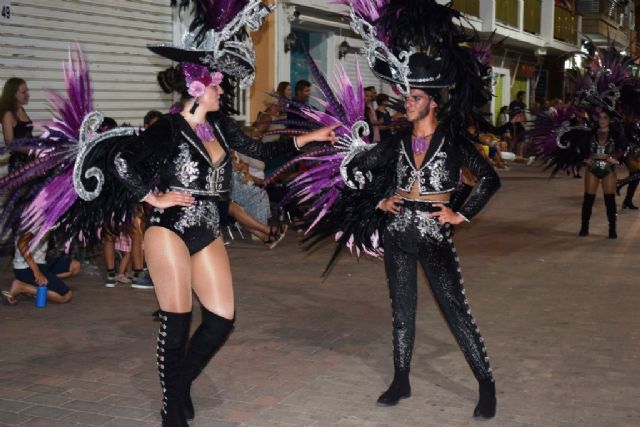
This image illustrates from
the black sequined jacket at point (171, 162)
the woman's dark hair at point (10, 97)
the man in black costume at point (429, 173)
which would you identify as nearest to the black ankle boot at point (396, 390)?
the man in black costume at point (429, 173)

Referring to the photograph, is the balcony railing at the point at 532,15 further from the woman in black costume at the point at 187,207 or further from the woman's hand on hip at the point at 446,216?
the woman in black costume at the point at 187,207

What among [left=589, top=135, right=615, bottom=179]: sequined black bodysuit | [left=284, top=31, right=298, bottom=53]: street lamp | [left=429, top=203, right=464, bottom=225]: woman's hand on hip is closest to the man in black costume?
[left=429, top=203, right=464, bottom=225]: woman's hand on hip

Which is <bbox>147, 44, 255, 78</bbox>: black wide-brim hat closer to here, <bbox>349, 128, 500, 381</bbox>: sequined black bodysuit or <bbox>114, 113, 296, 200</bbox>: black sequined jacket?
<bbox>114, 113, 296, 200</bbox>: black sequined jacket

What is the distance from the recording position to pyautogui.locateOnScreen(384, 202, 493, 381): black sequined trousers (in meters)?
5.20

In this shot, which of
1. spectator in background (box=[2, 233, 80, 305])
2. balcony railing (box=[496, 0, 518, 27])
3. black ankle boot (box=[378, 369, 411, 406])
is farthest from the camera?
balcony railing (box=[496, 0, 518, 27])

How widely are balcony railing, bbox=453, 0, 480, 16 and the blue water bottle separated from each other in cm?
2094

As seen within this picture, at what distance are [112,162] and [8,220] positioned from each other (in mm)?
915

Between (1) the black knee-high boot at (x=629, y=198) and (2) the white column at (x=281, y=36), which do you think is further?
(2) the white column at (x=281, y=36)

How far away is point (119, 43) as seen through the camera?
43.6 feet

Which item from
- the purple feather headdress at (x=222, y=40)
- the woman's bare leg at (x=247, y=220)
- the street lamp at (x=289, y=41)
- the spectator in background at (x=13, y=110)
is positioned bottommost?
the woman's bare leg at (x=247, y=220)

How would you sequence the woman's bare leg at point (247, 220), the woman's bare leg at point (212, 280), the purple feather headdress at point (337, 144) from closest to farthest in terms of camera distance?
the woman's bare leg at point (212, 280), the purple feather headdress at point (337, 144), the woman's bare leg at point (247, 220)

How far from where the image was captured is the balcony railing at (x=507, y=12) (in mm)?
30897

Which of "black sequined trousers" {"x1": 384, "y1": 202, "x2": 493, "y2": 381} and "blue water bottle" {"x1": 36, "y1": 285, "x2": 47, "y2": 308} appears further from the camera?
A: "blue water bottle" {"x1": 36, "y1": 285, "x2": 47, "y2": 308}

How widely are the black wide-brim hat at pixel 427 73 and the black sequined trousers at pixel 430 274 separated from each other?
0.68m
